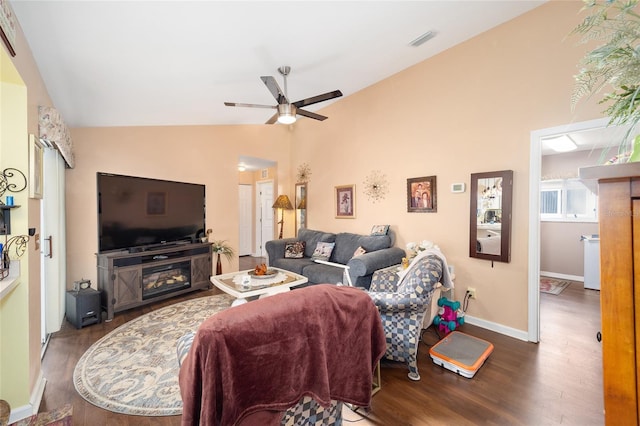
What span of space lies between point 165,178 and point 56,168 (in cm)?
136

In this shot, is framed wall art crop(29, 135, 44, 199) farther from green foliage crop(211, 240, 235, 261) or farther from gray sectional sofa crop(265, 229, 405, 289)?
gray sectional sofa crop(265, 229, 405, 289)

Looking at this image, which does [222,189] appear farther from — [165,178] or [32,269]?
[32,269]

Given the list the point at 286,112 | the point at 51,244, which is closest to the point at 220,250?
the point at 51,244

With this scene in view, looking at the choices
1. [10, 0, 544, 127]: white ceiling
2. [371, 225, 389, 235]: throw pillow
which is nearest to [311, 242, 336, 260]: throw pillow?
[371, 225, 389, 235]: throw pillow

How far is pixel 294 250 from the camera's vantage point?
4.67 m

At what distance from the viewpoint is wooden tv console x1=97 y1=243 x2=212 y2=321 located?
3.38m

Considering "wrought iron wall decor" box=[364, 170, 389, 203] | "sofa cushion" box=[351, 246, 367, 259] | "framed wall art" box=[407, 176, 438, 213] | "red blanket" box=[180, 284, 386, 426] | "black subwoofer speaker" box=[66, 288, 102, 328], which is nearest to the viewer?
"red blanket" box=[180, 284, 386, 426]

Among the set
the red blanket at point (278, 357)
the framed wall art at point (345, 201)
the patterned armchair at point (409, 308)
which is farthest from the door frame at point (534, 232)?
the framed wall art at point (345, 201)

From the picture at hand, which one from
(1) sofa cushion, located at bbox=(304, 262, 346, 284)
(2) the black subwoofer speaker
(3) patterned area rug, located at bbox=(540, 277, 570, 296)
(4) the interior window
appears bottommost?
(3) patterned area rug, located at bbox=(540, 277, 570, 296)

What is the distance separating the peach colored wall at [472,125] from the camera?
275 cm

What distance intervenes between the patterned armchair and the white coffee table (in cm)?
123

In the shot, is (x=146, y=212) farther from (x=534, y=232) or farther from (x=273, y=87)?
(x=534, y=232)

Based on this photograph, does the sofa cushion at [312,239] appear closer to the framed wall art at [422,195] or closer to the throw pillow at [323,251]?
the throw pillow at [323,251]

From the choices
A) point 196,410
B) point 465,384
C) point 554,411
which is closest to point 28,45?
point 196,410
